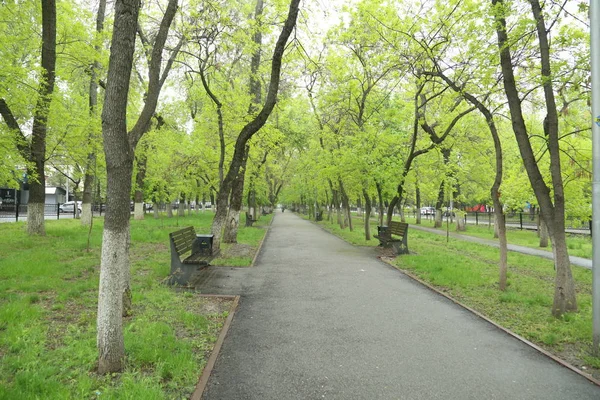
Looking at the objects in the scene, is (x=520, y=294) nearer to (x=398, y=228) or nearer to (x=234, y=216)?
(x=398, y=228)

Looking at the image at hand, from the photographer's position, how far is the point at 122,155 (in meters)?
3.50

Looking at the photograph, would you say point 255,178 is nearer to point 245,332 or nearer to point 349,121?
point 349,121

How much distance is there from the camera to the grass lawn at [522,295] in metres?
4.52

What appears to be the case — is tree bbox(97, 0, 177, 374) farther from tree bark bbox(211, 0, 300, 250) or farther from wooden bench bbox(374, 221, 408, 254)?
wooden bench bbox(374, 221, 408, 254)

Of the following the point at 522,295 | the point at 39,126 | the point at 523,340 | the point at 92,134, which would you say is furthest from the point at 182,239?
the point at 92,134

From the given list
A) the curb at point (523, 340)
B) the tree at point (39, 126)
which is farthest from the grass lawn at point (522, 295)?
the tree at point (39, 126)

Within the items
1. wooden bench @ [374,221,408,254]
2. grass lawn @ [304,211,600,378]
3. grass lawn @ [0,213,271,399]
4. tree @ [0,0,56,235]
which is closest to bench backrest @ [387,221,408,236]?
wooden bench @ [374,221,408,254]

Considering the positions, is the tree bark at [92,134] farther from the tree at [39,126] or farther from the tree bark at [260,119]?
the tree bark at [260,119]

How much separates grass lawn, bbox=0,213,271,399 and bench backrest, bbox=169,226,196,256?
0.72 metres

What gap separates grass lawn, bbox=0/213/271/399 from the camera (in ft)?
10.1

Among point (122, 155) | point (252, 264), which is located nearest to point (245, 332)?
point (122, 155)

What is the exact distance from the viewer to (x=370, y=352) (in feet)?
13.3

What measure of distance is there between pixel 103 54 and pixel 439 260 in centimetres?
1374

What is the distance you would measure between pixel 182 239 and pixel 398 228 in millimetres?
7123
